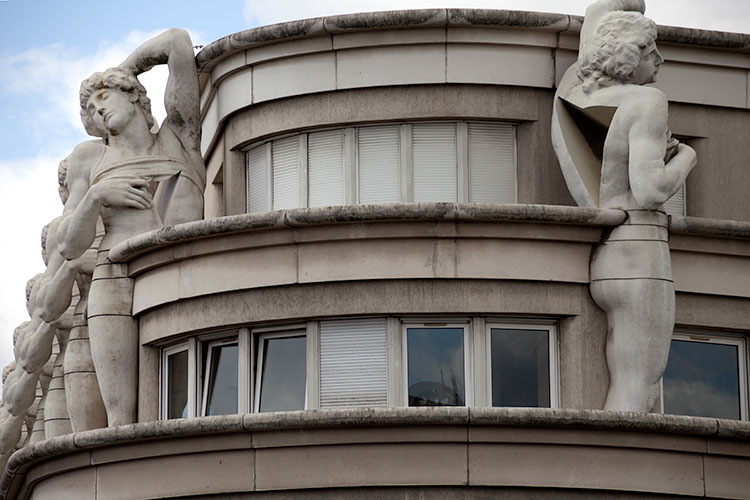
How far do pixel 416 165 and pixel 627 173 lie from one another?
3.13 m

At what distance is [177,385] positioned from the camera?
27812 millimetres

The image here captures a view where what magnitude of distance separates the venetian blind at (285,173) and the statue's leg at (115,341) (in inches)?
95.7

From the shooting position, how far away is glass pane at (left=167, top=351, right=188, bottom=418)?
27719mm

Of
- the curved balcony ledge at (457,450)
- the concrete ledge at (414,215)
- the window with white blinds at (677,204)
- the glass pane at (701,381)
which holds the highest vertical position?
the window with white blinds at (677,204)

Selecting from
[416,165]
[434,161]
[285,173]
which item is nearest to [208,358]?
[285,173]

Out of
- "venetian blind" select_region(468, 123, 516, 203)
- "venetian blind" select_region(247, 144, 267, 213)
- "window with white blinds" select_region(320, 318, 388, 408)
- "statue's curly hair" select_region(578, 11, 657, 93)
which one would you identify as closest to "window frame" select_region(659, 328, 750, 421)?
"venetian blind" select_region(468, 123, 516, 203)

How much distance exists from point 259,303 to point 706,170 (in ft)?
21.7

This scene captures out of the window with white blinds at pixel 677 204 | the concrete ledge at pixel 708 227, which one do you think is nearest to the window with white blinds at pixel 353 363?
the concrete ledge at pixel 708 227

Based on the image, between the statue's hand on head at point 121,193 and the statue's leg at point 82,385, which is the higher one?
the statue's hand on head at point 121,193

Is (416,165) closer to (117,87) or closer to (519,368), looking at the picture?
(519,368)

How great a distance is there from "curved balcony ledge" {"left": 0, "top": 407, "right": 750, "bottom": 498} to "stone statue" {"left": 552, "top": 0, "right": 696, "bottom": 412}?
965 millimetres

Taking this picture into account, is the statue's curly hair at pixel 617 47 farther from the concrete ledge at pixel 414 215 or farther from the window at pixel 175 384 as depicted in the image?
the window at pixel 175 384

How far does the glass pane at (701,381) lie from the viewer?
26.9m

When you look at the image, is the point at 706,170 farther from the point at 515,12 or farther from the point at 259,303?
the point at 259,303
